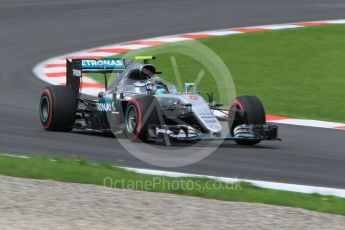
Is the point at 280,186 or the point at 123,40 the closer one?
the point at 280,186

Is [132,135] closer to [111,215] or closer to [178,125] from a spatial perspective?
[178,125]

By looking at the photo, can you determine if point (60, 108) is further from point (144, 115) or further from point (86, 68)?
point (144, 115)

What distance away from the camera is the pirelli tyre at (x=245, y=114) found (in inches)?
475

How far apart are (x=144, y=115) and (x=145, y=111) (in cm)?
5

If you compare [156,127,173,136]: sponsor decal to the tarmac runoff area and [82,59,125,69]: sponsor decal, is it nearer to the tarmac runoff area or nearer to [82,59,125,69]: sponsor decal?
[82,59,125,69]: sponsor decal

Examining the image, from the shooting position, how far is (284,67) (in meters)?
18.7

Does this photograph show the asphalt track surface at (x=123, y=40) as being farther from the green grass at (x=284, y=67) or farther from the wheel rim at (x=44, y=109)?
the green grass at (x=284, y=67)

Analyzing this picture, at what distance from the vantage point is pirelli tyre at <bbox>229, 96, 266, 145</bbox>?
12.1 m

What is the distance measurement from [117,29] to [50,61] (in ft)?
12.6

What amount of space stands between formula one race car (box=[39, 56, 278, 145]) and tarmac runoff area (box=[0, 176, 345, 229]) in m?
3.47

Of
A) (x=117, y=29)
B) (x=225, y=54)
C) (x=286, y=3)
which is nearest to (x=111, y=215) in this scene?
(x=225, y=54)

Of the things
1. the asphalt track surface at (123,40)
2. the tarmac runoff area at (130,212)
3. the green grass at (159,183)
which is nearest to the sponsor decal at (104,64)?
the asphalt track surface at (123,40)

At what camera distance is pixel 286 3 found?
26.9m

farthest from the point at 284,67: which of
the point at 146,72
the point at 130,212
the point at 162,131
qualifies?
the point at 130,212
